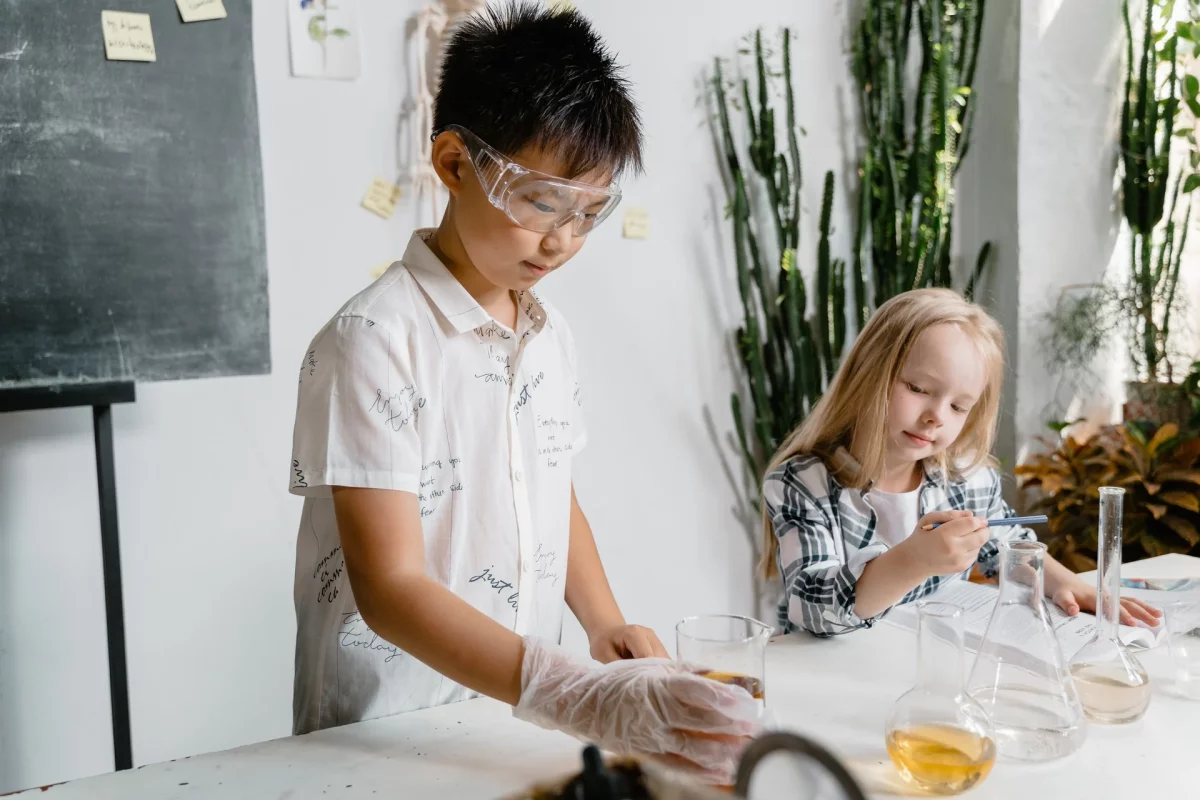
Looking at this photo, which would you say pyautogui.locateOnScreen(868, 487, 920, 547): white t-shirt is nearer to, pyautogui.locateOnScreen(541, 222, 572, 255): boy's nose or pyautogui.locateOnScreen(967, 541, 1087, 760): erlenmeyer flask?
pyautogui.locateOnScreen(967, 541, 1087, 760): erlenmeyer flask

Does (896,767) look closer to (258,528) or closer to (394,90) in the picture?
(258,528)

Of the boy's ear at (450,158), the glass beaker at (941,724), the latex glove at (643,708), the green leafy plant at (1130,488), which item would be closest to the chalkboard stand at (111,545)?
the boy's ear at (450,158)

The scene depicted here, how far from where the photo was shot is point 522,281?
46.9 inches

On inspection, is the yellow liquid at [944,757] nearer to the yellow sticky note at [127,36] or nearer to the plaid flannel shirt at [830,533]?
the plaid flannel shirt at [830,533]

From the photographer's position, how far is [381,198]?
2346mm

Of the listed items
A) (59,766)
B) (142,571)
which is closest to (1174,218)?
(142,571)

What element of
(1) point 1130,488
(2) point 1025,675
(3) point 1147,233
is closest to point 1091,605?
(2) point 1025,675

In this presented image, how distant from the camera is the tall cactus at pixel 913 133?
295 cm

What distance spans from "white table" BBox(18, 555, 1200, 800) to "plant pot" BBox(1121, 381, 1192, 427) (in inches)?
84.7

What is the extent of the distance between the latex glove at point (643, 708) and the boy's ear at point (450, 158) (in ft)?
1.81


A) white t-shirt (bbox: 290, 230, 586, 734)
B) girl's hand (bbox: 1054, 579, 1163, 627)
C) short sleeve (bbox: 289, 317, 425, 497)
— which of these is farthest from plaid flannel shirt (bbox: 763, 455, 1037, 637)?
short sleeve (bbox: 289, 317, 425, 497)

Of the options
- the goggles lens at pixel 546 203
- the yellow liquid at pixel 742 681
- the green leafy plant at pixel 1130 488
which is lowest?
the green leafy plant at pixel 1130 488

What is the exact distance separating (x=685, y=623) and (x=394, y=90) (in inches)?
72.3

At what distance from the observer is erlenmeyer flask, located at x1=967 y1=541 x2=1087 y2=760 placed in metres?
0.96
